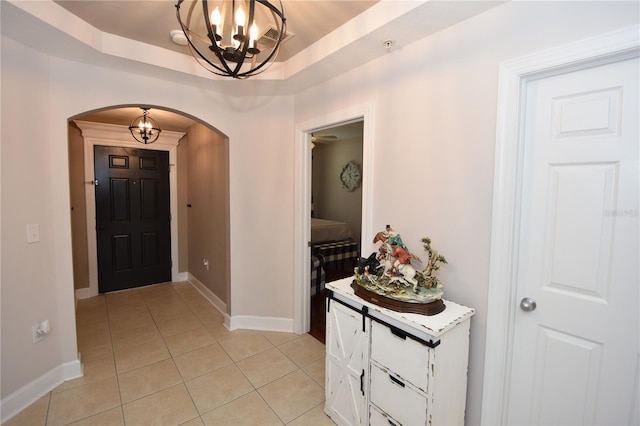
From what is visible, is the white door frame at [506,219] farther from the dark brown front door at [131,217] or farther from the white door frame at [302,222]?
the dark brown front door at [131,217]

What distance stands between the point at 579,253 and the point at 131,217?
4.82 m

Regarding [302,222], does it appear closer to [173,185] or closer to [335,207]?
[173,185]

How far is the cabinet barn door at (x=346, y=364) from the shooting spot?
1634 millimetres

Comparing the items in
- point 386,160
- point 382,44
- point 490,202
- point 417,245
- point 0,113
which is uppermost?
point 382,44

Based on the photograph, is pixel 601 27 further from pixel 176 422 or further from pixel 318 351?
pixel 176 422

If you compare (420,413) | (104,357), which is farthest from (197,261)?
(420,413)

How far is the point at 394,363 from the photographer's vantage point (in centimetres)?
146

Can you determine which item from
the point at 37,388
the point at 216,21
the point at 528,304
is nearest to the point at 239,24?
the point at 216,21

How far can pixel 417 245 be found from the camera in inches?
71.5

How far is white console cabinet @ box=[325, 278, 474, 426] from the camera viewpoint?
1332mm

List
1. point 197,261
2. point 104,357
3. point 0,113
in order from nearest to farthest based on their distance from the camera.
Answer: point 0,113 → point 104,357 → point 197,261

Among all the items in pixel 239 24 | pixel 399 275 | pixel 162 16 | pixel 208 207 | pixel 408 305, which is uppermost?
pixel 162 16

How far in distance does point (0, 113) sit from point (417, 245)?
8.79 feet

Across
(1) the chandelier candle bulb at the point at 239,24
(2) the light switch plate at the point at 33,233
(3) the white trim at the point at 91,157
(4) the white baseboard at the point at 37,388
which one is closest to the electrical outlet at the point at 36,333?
(4) the white baseboard at the point at 37,388
